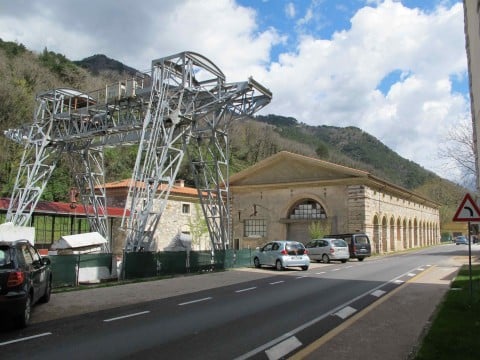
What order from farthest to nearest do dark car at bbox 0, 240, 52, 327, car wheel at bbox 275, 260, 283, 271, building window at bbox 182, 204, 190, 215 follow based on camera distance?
building window at bbox 182, 204, 190, 215
car wheel at bbox 275, 260, 283, 271
dark car at bbox 0, 240, 52, 327

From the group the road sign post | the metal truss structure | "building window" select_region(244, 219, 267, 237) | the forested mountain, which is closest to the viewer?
the road sign post

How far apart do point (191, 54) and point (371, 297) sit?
13.9 meters

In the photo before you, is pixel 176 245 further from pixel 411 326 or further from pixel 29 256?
pixel 411 326

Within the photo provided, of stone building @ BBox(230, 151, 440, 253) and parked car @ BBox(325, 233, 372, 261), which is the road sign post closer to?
parked car @ BBox(325, 233, 372, 261)

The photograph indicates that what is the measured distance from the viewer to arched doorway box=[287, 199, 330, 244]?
41.2 m

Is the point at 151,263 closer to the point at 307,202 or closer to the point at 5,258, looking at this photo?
the point at 5,258

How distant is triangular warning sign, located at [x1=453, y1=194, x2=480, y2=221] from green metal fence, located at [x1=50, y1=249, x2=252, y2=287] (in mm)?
12458

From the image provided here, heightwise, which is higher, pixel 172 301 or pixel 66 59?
pixel 66 59

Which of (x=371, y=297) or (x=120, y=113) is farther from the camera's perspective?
(x=120, y=113)

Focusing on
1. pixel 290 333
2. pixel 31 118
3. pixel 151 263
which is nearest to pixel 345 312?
pixel 290 333

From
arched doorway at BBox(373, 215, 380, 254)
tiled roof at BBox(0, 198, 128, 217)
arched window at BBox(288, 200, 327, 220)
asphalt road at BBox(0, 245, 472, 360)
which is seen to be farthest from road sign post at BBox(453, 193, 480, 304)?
arched window at BBox(288, 200, 327, 220)

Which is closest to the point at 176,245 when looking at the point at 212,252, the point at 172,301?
the point at 212,252

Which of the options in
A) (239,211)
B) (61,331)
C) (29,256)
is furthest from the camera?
(239,211)

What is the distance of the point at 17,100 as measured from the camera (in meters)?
41.2
